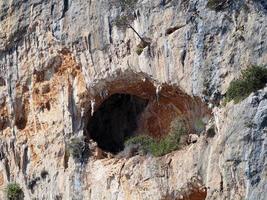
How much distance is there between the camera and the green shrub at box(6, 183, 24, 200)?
78.1 ft

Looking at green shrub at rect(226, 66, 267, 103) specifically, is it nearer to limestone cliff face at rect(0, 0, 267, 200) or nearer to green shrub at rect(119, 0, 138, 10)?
limestone cliff face at rect(0, 0, 267, 200)

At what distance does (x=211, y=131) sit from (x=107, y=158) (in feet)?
13.1

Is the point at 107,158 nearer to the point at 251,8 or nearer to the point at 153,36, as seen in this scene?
the point at 153,36

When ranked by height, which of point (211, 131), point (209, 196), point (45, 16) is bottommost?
point (209, 196)

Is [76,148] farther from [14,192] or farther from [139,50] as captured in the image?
[139,50]

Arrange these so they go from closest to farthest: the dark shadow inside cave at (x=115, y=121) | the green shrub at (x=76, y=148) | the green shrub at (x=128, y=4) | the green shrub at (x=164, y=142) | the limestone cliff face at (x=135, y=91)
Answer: the limestone cliff face at (x=135, y=91) → the green shrub at (x=164, y=142) → the green shrub at (x=128, y=4) → the green shrub at (x=76, y=148) → the dark shadow inside cave at (x=115, y=121)

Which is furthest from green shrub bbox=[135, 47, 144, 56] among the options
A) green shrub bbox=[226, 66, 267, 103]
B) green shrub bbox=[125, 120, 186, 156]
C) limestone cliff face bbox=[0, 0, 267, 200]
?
green shrub bbox=[226, 66, 267, 103]

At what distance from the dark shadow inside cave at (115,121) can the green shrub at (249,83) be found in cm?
551

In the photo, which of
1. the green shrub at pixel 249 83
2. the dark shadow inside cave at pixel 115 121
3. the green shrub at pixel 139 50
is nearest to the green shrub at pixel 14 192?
the dark shadow inside cave at pixel 115 121

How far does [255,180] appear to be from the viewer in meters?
17.9

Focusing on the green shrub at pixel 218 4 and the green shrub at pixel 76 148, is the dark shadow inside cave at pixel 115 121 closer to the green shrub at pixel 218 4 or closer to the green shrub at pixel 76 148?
the green shrub at pixel 76 148

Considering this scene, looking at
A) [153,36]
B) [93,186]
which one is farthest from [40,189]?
[153,36]

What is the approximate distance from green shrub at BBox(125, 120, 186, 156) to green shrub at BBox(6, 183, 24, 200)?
3.60 m

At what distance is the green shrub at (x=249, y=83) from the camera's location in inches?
750
